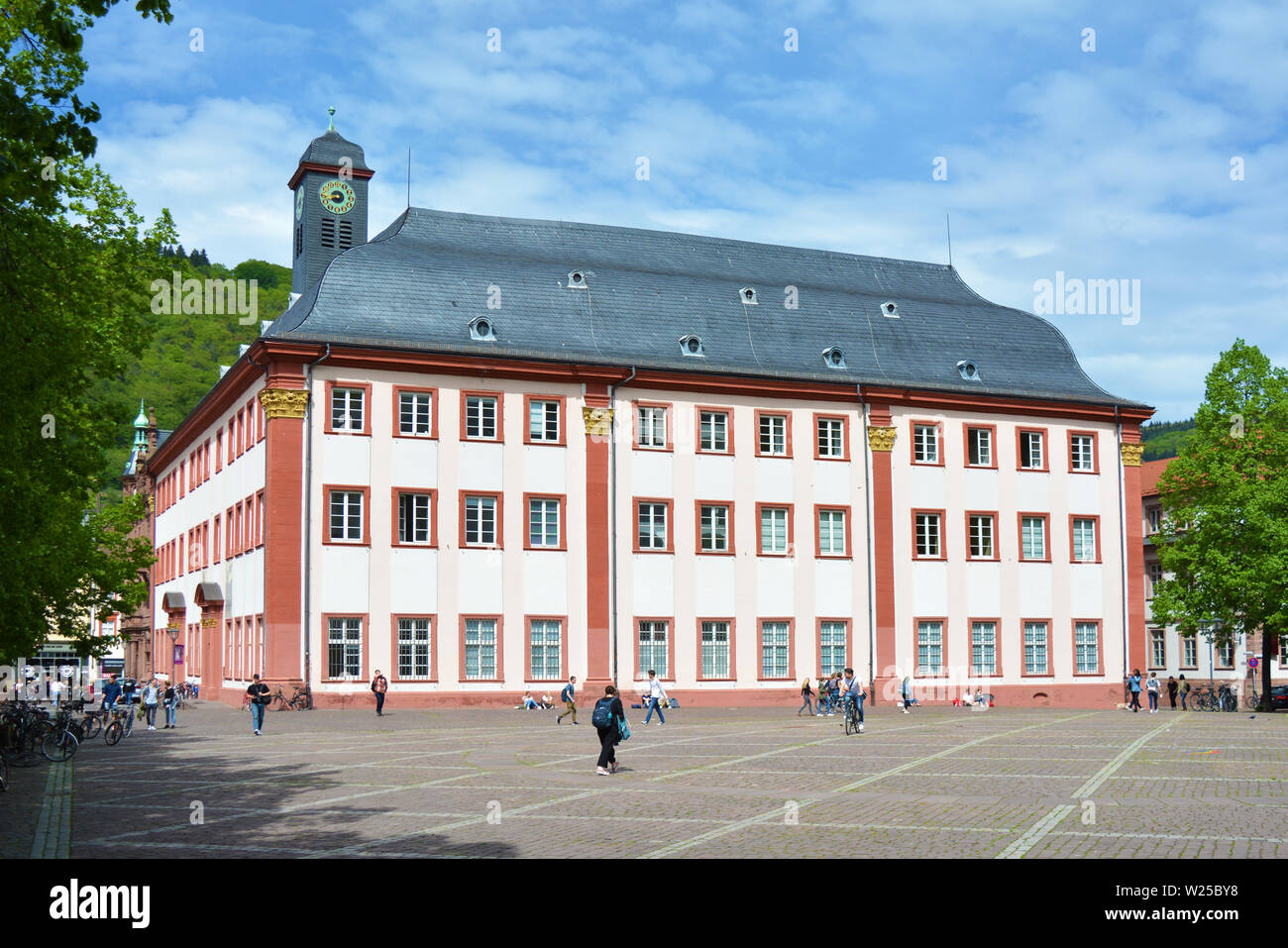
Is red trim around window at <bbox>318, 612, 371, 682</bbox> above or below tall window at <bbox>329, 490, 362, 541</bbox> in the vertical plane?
below

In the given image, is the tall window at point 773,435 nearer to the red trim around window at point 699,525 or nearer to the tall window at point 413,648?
the red trim around window at point 699,525

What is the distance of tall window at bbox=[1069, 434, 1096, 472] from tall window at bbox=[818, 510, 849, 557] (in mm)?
10765

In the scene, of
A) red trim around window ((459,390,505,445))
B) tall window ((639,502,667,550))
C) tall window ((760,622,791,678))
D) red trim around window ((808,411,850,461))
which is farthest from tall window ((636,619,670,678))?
red trim around window ((808,411,850,461))

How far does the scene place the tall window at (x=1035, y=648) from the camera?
54.5 m

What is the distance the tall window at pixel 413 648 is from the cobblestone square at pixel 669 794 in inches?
367

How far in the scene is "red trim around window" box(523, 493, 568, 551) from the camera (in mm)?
47719

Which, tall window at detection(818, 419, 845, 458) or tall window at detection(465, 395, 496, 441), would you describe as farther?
tall window at detection(818, 419, 845, 458)

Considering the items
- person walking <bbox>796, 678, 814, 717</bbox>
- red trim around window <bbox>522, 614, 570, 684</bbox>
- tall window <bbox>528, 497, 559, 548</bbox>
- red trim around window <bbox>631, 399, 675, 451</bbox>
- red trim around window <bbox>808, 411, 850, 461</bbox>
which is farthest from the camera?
red trim around window <bbox>808, 411, 850, 461</bbox>

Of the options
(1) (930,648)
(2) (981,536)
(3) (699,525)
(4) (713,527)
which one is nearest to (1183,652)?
(2) (981,536)

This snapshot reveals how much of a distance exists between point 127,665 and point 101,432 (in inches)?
2552

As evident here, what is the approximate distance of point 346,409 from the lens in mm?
45938

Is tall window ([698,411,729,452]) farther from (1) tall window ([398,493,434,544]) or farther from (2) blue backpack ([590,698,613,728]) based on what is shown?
(2) blue backpack ([590,698,613,728])

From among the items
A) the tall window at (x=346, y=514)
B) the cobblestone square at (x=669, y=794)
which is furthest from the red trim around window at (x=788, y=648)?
the cobblestone square at (x=669, y=794)
